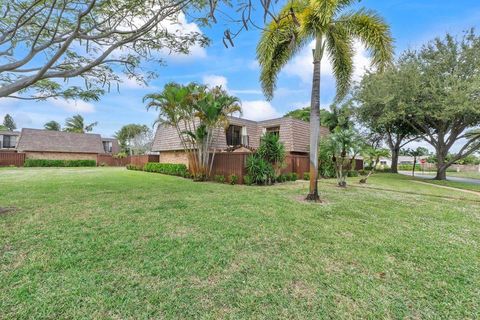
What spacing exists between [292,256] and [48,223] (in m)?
4.97

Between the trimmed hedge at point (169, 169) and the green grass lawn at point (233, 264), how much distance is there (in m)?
9.24

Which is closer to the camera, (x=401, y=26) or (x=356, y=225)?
(x=356, y=225)

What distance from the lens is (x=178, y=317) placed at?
2189 millimetres

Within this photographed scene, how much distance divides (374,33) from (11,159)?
33136 millimetres

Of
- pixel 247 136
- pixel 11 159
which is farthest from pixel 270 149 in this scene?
pixel 11 159

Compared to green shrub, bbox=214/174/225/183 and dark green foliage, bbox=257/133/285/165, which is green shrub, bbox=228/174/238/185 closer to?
green shrub, bbox=214/174/225/183

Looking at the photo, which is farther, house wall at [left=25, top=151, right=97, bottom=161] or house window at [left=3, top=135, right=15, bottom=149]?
house window at [left=3, top=135, right=15, bottom=149]

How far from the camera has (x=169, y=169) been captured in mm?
16656

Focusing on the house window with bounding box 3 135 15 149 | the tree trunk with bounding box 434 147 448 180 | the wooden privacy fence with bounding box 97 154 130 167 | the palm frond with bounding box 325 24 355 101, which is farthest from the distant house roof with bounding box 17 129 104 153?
the tree trunk with bounding box 434 147 448 180

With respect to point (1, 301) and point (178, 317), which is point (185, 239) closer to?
point (178, 317)

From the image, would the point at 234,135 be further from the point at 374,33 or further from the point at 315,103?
the point at 374,33

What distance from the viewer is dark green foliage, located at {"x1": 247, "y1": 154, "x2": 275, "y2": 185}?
452 inches

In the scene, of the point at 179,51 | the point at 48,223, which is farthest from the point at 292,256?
the point at 179,51

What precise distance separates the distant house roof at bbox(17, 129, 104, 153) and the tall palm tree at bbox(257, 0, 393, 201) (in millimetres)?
30833
